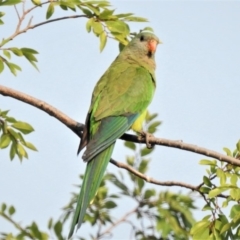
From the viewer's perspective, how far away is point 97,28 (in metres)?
3.98

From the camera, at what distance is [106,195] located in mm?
5375

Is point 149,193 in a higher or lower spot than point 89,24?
lower

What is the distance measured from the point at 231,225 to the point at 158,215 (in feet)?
6.16

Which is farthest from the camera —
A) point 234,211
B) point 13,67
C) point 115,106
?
point 115,106

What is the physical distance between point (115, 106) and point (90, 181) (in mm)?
739

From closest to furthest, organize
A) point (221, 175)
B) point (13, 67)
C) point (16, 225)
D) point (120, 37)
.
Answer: point (221, 175), point (13, 67), point (120, 37), point (16, 225)

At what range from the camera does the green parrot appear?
3.94 m

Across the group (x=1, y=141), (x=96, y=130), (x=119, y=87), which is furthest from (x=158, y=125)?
(x=1, y=141)

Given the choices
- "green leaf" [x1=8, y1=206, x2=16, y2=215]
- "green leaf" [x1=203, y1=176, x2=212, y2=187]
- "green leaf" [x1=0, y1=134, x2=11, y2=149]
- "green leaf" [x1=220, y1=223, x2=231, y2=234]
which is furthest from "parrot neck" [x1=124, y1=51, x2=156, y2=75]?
"green leaf" [x1=220, y1=223, x2=231, y2=234]

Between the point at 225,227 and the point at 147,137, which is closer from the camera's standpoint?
the point at 225,227

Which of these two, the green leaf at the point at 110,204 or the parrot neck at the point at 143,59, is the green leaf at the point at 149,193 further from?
the parrot neck at the point at 143,59

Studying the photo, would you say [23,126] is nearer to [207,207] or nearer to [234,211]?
[207,207]

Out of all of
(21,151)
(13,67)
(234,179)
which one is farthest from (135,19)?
(234,179)

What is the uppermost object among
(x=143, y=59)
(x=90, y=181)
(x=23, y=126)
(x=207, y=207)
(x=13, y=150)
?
(x=143, y=59)
